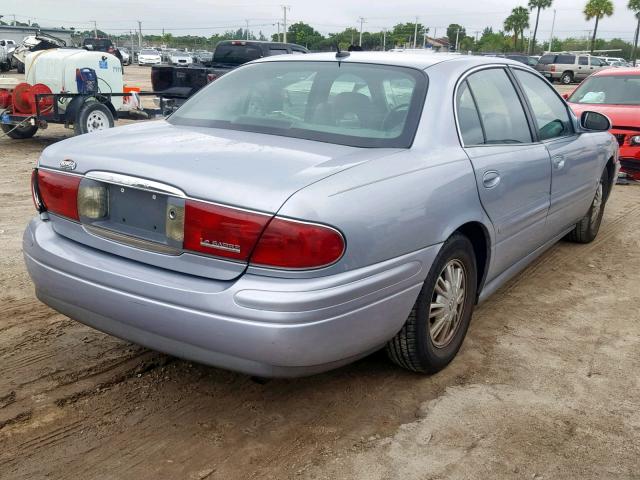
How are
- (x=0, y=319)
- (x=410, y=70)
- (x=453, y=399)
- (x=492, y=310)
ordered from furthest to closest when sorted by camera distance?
(x=492, y=310), (x=0, y=319), (x=410, y=70), (x=453, y=399)

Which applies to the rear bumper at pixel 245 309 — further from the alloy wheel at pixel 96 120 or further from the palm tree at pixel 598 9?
the palm tree at pixel 598 9

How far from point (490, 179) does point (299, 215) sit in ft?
4.61

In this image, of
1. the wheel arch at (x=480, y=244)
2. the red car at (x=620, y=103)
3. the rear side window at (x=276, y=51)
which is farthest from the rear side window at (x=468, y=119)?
the rear side window at (x=276, y=51)

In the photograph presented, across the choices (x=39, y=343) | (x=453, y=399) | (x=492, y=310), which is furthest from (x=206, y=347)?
(x=492, y=310)

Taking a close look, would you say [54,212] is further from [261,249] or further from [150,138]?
[261,249]

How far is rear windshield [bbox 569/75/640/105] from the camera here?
9227 millimetres

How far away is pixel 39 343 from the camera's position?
3.50 meters

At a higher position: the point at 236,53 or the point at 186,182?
the point at 236,53

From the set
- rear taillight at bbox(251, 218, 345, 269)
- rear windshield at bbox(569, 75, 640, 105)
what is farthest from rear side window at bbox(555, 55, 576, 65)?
rear taillight at bbox(251, 218, 345, 269)

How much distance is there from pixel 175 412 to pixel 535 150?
101 inches

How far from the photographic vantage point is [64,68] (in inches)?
417

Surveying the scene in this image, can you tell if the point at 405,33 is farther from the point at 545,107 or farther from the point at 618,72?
the point at 545,107

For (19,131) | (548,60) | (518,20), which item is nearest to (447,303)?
(19,131)

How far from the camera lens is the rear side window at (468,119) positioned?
3.29m
